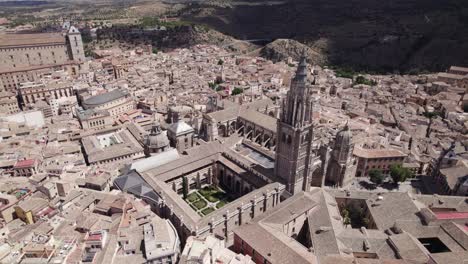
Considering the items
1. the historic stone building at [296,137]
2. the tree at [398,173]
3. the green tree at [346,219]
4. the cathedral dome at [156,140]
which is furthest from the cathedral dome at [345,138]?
the cathedral dome at [156,140]

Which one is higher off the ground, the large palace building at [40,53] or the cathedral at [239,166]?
the large palace building at [40,53]

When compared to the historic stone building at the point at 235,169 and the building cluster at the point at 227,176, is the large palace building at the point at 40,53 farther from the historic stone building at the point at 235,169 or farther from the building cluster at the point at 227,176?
the historic stone building at the point at 235,169

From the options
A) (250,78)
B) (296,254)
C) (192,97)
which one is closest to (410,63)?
(250,78)

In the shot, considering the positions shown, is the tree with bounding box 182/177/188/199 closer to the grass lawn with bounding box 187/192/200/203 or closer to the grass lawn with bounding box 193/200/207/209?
the grass lawn with bounding box 187/192/200/203

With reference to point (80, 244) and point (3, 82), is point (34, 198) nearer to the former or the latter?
point (80, 244)

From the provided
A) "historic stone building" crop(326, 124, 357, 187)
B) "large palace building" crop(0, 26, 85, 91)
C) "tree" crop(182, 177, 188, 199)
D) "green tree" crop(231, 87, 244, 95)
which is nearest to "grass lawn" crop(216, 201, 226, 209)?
"tree" crop(182, 177, 188, 199)
